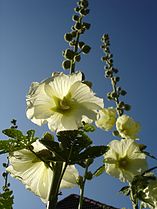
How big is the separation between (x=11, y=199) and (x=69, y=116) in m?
0.51

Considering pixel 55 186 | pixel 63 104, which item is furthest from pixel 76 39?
pixel 55 186

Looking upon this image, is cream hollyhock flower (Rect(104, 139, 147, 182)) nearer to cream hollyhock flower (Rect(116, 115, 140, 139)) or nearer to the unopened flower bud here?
cream hollyhock flower (Rect(116, 115, 140, 139))

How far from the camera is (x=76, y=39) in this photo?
2.64 m

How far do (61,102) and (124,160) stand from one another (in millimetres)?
539

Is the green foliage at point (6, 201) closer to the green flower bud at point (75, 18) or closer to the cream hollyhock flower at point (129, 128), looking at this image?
the cream hollyhock flower at point (129, 128)

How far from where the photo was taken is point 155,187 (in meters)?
2.30

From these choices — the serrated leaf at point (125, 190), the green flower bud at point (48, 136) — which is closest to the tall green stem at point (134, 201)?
the serrated leaf at point (125, 190)

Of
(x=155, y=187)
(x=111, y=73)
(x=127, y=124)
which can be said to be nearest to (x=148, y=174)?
(x=155, y=187)

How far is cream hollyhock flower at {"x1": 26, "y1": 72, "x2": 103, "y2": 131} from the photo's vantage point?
196 centimetres

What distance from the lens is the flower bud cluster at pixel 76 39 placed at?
2.36m

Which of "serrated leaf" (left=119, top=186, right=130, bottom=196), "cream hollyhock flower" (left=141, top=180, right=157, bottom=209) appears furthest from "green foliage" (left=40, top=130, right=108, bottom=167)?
"serrated leaf" (left=119, top=186, right=130, bottom=196)

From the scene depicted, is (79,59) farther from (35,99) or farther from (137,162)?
(137,162)

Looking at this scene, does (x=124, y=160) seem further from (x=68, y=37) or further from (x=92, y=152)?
(x=68, y=37)

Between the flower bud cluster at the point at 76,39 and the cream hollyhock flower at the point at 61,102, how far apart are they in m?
0.22
